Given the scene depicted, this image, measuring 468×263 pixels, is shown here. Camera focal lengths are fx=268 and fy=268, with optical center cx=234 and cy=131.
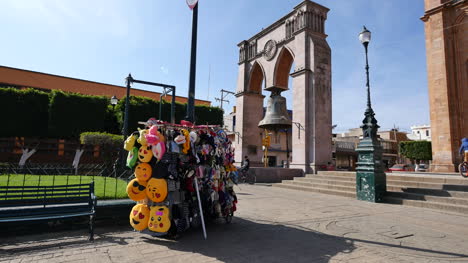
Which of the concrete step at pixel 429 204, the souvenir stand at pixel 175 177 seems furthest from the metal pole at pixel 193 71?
the concrete step at pixel 429 204

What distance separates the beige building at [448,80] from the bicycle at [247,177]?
446 inches

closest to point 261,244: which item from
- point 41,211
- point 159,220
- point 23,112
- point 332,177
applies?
point 159,220

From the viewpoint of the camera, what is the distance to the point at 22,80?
36.2m

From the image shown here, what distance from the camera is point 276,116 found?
15.4 metres

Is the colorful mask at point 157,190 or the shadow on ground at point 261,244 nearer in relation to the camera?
the shadow on ground at point 261,244

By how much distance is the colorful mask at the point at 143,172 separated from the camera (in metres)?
4.92

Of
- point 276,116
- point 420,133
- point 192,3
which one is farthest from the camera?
point 420,133

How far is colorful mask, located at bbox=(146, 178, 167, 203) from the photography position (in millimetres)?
4793

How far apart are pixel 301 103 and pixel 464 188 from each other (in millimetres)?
8790

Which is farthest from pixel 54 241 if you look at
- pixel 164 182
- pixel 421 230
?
pixel 421 230

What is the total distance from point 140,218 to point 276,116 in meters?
11.6

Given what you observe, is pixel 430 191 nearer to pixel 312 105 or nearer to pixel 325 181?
pixel 325 181

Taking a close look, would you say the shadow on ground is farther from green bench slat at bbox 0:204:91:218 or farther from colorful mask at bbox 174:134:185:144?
colorful mask at bbox 174:134:185:144

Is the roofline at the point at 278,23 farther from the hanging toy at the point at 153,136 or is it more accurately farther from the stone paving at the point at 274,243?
the hanging toy at the point at 153,136
